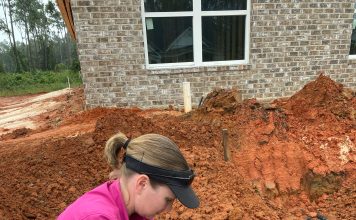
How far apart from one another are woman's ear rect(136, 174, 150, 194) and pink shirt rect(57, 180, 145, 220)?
115 millimetres

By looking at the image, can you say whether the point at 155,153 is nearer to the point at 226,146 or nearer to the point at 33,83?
the point at 226,146

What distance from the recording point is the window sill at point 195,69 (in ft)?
20.0

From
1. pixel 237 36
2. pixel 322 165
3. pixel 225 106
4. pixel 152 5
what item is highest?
pixel 152 5

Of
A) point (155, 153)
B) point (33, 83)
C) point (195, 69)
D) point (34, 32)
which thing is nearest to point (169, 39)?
point (195, 69)

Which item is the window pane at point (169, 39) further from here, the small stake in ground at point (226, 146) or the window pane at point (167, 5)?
the small stake in ground at point (226, 146)

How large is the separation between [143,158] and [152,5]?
16.7 ft

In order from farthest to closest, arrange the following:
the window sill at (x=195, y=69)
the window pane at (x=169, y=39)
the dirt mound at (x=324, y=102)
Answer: the window sill at (x=195, y=69) < the window pane at (x=169, y=39) < the dirt mound at (x=324, y=102)

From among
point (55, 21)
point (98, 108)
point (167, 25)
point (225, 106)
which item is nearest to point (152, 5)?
point (167, 25)

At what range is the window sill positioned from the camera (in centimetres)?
608

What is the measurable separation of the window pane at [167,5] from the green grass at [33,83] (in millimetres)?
12926

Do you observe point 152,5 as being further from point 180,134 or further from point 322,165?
point 322,165

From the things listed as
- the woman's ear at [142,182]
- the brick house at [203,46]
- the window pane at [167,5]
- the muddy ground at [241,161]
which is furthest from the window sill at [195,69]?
the woman's ear at [142,182]

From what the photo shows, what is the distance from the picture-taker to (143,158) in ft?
4.37

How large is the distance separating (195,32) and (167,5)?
31.7 inches
